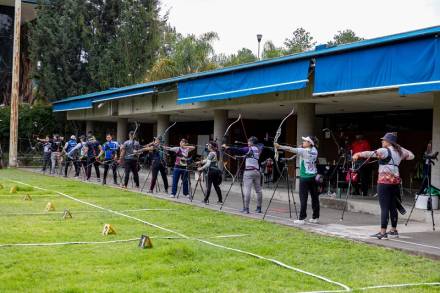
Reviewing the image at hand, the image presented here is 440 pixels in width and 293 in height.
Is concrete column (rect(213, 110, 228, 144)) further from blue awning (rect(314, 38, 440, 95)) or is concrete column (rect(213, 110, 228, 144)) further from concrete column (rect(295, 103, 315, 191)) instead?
blue awning (rect(314, 38, 440, 95))

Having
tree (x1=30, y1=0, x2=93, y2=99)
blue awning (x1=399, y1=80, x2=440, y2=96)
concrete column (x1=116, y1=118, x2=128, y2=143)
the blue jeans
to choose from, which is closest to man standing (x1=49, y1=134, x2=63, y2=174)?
concrete column (x1=116, y1=118, x2=128, y2=143)

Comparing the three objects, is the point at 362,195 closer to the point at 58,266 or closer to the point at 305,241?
the point at 305,241

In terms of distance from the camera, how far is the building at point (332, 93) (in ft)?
40.2

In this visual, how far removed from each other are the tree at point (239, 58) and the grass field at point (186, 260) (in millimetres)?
34346

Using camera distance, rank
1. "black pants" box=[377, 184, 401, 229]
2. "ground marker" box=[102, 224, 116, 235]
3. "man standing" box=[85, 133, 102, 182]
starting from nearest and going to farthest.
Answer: "ground marker" box=[102, 224, 116, 235]
"black pants" box=[377, 184, 401, 229]
"man standing" box=[85, 133, 102, 182]

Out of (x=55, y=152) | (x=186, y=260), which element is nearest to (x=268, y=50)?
(x=55, y=152)

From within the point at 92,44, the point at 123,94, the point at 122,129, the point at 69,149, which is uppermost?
the point at 92,44

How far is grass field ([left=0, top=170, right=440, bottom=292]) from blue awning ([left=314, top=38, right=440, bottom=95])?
3.99 meters

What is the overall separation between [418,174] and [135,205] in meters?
9.72

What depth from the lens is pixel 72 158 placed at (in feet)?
81.0

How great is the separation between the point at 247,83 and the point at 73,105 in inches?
688

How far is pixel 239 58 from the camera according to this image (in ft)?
157

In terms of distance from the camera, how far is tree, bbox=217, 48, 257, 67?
150 feet

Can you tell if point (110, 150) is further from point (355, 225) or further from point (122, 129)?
point (355, 225)
